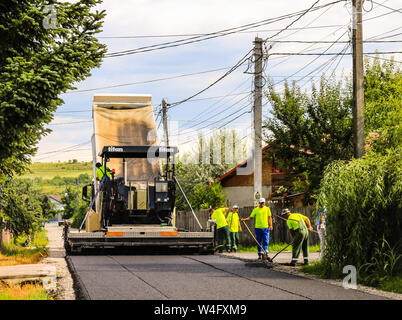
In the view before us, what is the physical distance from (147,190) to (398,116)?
7894 millimetres

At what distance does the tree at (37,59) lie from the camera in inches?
425

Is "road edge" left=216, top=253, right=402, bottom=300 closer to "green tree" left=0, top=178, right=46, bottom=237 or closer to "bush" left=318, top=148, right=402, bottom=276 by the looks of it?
"bush" left=318, top=148, right=402, bottom=276

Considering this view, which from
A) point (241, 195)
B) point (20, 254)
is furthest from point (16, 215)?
point (241, 195)

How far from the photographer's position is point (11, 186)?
27.9 m

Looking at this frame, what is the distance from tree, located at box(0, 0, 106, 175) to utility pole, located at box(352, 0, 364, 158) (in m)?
6.26

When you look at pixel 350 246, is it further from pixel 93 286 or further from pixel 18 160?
pixel 18 160

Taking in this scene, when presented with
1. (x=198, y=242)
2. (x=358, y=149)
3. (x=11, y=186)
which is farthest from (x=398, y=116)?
(x=11, y=186)

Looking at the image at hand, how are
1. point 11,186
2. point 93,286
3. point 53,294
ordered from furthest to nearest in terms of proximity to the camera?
point 11,186
point 93,286
point 53,294

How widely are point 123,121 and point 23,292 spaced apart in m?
12.9

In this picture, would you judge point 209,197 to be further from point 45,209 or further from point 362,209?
point 362,209

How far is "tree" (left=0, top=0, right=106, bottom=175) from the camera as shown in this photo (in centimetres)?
1080

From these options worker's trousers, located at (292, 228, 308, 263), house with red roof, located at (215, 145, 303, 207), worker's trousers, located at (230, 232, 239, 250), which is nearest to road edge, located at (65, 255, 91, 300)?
worker's trousers, located at (292, 228, 308, 263)

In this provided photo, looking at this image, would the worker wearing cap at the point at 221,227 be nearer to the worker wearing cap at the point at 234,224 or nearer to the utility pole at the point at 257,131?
the worker wearing cap at the point at 234,224

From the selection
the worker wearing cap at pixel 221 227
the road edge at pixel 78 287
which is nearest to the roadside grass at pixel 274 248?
the worker wearing cap at pixel 221 227
